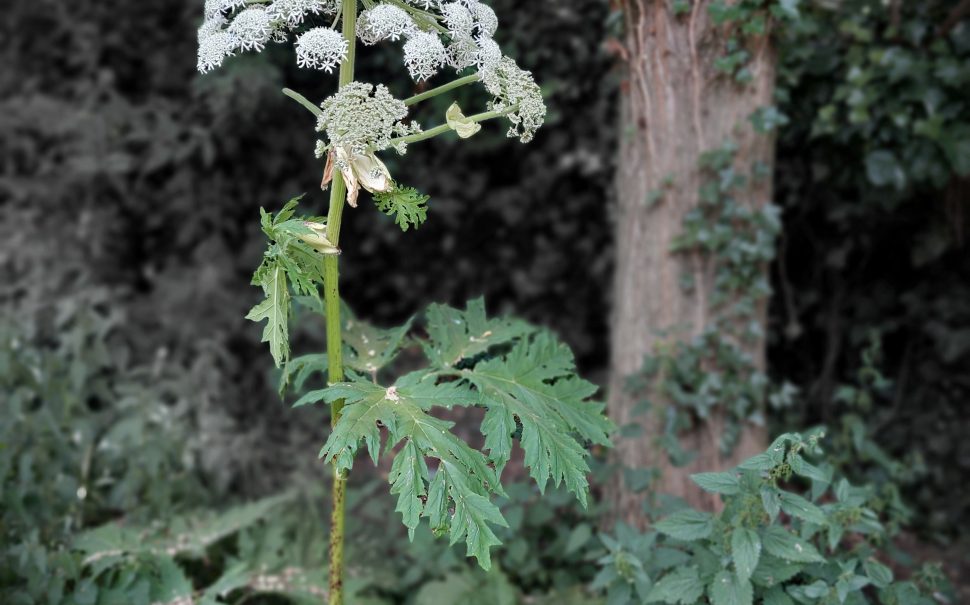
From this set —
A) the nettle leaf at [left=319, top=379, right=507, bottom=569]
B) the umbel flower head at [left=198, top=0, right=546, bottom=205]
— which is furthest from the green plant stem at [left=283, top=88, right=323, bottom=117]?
the nettle leaf at [left=319, top=379, right=507, bottom=569]

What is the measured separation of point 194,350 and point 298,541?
1.62 metres

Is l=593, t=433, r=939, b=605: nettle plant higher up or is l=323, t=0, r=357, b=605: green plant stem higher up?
l=323, t=0, r=357, b=605: green plant stem

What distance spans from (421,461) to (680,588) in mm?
785

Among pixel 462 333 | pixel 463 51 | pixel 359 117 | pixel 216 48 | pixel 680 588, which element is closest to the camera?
pixel 359 117

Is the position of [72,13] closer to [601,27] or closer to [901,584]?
[601,27]

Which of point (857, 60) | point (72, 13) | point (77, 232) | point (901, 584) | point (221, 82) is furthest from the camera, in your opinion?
point (72, 13)

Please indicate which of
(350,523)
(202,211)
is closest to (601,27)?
(202,211)

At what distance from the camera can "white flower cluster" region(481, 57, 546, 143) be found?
6.06 ft

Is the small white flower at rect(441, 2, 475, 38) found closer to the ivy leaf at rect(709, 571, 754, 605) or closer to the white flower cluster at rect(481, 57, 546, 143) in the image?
the white flower cluster at rect(481, 57, 546, 143)

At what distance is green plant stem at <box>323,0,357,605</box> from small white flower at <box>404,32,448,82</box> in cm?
14

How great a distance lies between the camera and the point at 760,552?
2.04 m

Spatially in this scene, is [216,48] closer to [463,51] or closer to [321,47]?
[321,47]

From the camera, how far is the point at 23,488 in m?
2.80

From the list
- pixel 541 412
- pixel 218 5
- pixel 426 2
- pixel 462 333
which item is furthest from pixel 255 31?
pixel 541 412
